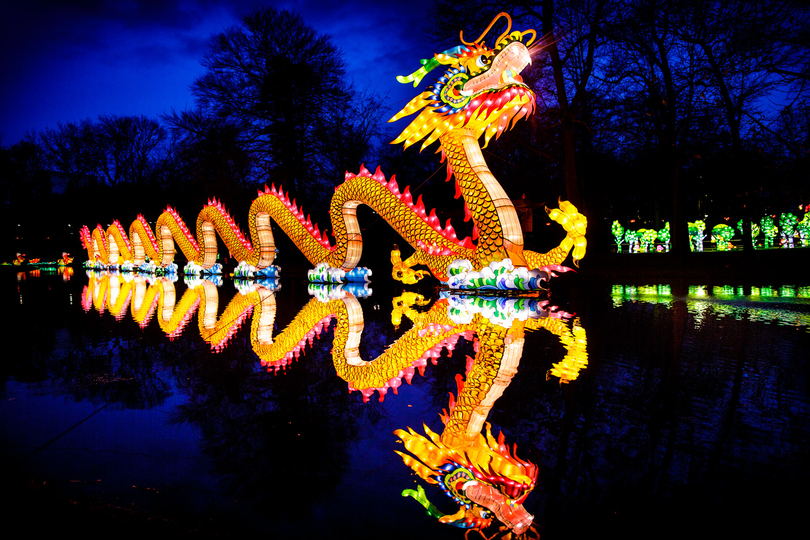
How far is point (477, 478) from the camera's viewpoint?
1973mm

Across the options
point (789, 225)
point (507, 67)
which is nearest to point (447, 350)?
point (507, 67)

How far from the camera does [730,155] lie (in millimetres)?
15742

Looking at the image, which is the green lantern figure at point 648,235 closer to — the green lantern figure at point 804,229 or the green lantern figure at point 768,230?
the green lantern figure at point 768,230

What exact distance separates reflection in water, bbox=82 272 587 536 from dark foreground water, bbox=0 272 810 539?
7cm

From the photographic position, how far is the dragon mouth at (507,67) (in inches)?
347

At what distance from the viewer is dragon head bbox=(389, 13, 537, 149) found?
895 centimetres

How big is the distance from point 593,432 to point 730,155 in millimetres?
16817

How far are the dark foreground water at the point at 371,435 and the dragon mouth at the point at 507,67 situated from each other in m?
5.57

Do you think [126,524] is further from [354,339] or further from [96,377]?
[354,339]

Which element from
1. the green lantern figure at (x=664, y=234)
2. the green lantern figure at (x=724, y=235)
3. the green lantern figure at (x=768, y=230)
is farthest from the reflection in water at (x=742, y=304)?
the green lantern figure at (x=768, y=230)

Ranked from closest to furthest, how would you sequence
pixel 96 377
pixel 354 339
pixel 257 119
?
pixel 96 377 < pixel 354 339 < pixel 257 119

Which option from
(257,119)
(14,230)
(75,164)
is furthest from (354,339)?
(14,230)

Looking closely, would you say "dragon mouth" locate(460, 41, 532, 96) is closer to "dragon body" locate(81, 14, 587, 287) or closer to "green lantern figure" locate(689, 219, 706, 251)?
"dragon body" locate(81, 14, 587, 287)

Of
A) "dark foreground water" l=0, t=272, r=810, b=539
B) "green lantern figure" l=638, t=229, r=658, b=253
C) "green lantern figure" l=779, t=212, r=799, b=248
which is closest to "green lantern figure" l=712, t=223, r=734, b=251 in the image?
"green lantern figure" l=779, t=212, r=799, b=248
